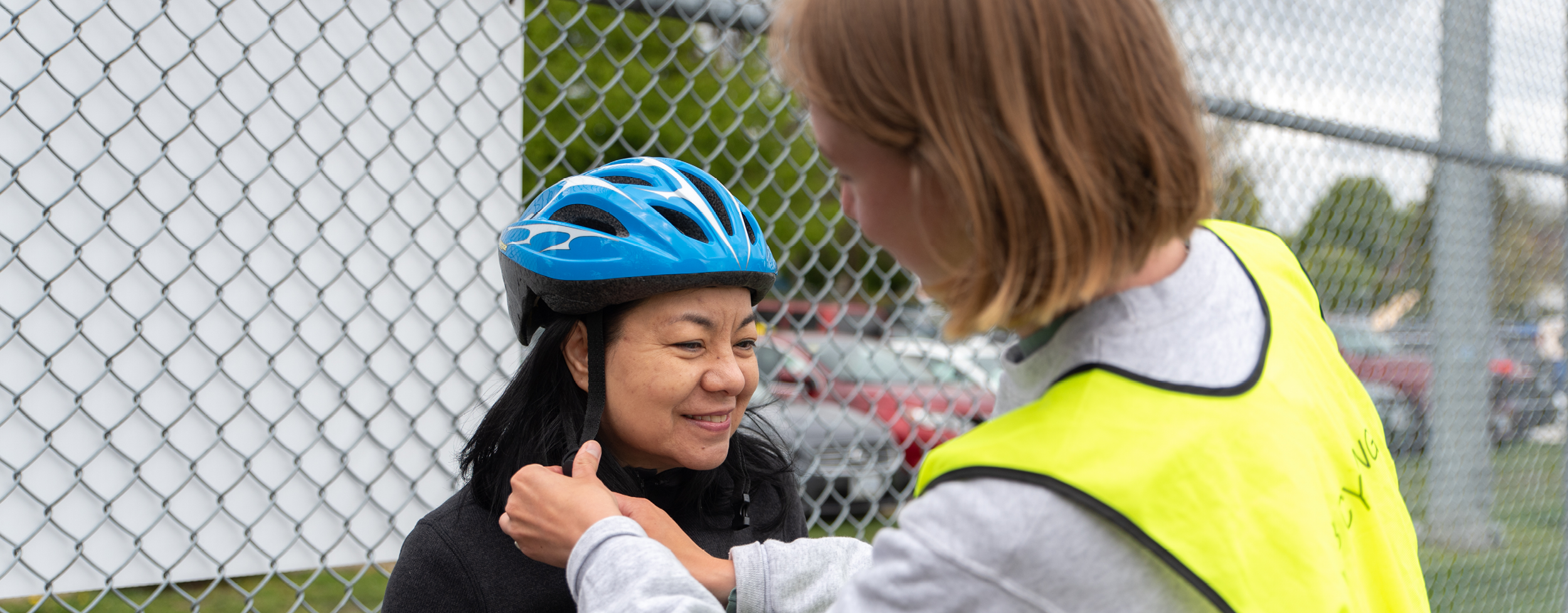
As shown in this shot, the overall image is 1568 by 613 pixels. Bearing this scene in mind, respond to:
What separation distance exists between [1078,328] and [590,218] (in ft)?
3.36

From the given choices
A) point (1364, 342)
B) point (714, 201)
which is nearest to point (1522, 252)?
point (1364, 342)

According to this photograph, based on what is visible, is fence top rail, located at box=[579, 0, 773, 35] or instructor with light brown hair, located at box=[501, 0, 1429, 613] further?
fence top rail, located at box=[579, 0, 773, 35]

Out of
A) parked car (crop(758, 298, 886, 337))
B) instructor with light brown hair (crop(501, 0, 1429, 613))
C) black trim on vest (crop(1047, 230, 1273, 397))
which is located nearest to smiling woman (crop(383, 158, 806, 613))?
instructor with light brown hair (crop(501, 0, 1429, 613))

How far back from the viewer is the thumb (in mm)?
1363

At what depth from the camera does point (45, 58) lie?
1.76 meters

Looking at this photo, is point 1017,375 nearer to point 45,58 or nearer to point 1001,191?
point 1001,191

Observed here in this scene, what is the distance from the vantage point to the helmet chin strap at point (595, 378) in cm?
167

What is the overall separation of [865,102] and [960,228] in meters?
0.15

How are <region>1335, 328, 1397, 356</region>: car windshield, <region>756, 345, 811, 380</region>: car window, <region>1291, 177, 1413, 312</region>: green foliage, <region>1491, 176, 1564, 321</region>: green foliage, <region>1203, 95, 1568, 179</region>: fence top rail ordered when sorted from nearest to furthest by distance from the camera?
<region>1203, 95, 1568, 179</region>: fence top rail, <region>1291, 177, 1413, 312</region>: green foliage, <region>1491, 176, 1564, 321</region>: green foliage, <region>1335, 328, 1397, 356</region>: car windshield, <region>756, 345, 811, 380</region>: car window

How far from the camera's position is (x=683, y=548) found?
4.82ft

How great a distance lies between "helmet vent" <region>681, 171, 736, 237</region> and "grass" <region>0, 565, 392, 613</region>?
120 centimetres

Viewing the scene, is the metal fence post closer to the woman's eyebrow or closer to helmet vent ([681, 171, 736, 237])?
helmet vent ([681, 171, 736, 237])

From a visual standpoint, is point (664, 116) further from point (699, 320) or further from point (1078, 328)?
point (1078, 328)

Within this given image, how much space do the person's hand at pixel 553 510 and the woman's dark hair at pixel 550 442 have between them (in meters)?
0.30
